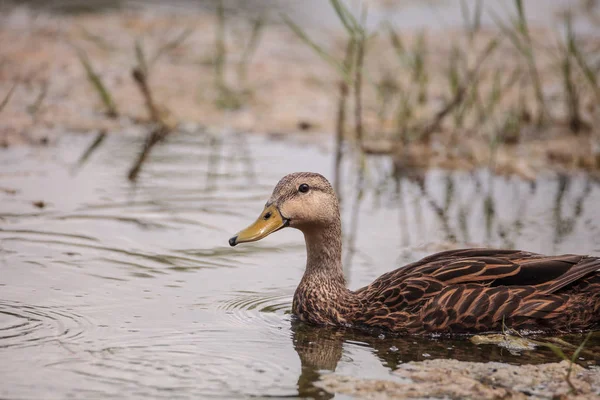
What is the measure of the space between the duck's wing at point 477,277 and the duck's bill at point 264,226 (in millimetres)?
769

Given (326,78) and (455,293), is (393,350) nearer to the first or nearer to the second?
(455,293)

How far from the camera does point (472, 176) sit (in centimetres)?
1125

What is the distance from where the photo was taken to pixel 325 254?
7199 mm

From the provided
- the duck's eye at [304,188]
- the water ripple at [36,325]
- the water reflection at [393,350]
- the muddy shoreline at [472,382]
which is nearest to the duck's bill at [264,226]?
the duck's eye at [304,188]

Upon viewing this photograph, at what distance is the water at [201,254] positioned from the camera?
5676 millimetres

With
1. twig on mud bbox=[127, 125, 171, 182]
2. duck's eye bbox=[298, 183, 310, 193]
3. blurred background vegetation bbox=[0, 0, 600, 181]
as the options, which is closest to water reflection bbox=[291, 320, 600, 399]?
duck's eye bbox=[298, 183, 310, 193]

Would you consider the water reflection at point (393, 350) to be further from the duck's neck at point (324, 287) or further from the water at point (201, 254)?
the duck's neck at point (324, 287)

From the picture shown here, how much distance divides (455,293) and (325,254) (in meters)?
0.99

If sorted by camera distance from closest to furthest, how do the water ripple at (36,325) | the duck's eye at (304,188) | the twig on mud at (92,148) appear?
the water ripple at (36,325) → the duck's eye at (304,188) → the twig on mud at (92,148)

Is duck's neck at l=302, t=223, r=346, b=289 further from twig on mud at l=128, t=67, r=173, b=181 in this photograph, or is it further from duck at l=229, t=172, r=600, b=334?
twig on mud at l=128, t=67, r=173, b=181

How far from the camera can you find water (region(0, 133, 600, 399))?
568cm

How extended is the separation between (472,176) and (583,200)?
136 cm

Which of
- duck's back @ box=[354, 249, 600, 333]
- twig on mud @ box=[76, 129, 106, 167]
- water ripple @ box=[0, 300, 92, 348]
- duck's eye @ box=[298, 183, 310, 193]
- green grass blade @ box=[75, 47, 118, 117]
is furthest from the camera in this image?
green grass blade @ box=[75, 47, 118, 117]

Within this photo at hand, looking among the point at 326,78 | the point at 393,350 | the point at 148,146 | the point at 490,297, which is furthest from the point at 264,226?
the point at 326,78
